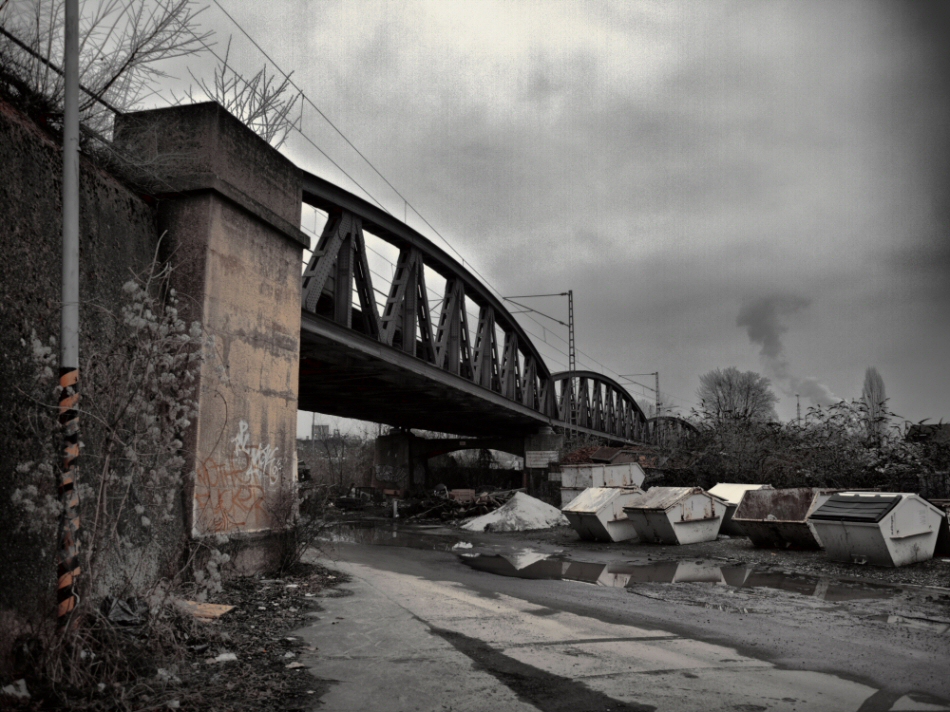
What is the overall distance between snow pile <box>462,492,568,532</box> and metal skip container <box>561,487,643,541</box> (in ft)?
13.8

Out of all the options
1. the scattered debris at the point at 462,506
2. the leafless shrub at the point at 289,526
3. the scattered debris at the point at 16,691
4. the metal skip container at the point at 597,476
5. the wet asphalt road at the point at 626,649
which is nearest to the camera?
the scattered debris at the point at 16,691

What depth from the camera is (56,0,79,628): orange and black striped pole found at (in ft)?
14.6

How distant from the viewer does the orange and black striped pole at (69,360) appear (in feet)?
14.6

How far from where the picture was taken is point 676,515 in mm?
14227

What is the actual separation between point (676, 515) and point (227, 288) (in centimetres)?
1021

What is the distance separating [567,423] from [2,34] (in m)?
34.3

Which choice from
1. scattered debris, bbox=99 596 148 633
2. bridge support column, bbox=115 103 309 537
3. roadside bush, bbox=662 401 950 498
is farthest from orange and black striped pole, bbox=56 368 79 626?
roadside bush, bbox=662 401 950 498

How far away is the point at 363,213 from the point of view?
15703mm

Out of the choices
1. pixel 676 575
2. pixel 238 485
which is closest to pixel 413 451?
pixel 676 575

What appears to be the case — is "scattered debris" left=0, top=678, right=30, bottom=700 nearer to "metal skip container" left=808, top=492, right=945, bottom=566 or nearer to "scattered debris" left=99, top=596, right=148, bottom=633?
"scattered debris" left=99, top=596, right=148, bottom=633

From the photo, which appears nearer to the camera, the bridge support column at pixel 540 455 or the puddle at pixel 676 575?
the puddle at pixel 676 575

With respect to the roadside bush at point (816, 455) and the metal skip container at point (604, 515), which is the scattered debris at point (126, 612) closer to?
the metal skip container at point (604, 515)

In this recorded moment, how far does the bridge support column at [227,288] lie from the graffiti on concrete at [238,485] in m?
0.01

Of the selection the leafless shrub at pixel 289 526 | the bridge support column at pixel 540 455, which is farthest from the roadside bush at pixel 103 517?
the bridge support column at pixel 540 455
